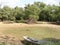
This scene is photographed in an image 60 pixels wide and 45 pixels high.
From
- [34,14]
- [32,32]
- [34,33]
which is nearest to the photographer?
[34,33]

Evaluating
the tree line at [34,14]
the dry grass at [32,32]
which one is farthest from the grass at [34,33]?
the tree line at [34,14]

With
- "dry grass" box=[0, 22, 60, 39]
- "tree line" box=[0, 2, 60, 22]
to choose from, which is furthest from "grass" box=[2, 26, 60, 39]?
"tree line" box=[0, 2, 60, 22]

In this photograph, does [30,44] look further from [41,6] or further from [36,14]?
[41,6]

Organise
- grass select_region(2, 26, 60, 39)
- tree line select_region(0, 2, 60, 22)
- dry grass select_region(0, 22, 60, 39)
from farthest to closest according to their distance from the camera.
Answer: tree line select_region(0, 2, 60, 22) → dry grass select_region(0, 22, 60, 39) → grass select_region(2, 26, 60, 39)

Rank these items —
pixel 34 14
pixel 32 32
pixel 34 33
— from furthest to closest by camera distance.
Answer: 1. pixel 34 14
2. pixel 32 32
3. pixel 34 33

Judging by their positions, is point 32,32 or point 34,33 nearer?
point 34,33

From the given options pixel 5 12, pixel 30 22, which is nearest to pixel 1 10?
pixel 5 12

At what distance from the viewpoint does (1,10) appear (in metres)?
66.3

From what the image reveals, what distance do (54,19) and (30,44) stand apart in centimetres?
4250

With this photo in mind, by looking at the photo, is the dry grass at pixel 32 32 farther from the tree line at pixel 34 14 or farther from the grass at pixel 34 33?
the tree line at pixel 34 14

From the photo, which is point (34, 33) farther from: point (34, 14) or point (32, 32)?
point (34, 14)

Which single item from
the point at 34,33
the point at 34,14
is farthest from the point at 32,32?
the point at 34,14

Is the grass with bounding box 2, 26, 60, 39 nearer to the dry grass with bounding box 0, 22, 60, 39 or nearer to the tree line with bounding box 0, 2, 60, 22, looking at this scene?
the dry grass with bounding box 0, 22, 60, 39

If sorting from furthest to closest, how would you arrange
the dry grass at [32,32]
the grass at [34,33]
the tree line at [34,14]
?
the tree line at [34,14]
the dry grass at [32,32]
the grass at [34,33]
